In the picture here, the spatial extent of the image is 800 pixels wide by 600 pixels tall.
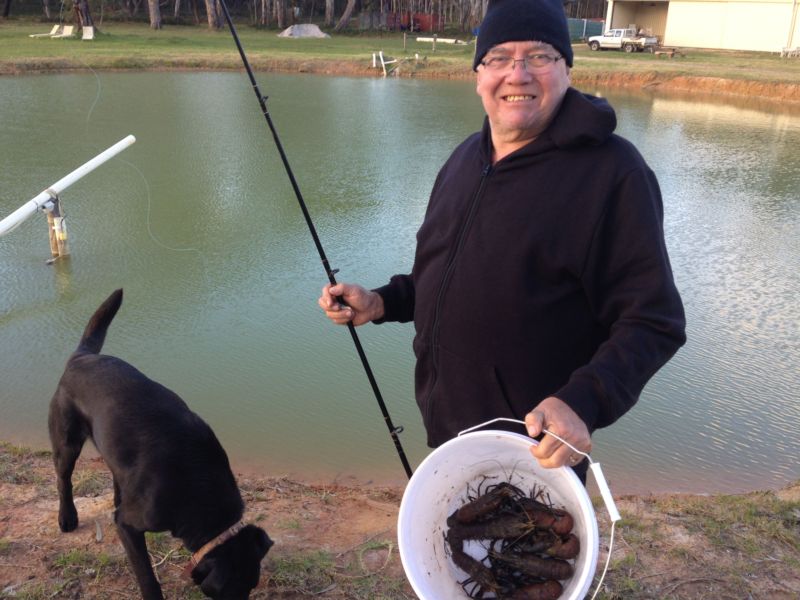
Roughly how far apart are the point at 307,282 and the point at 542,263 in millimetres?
4589

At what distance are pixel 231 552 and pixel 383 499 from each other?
3.94 ft

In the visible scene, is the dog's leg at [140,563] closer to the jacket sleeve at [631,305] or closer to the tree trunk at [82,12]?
the jacket sleeve at [631,305]

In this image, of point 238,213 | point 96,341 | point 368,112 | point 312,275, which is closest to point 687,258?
point 312,275

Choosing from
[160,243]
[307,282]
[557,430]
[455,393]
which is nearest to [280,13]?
[160,243]

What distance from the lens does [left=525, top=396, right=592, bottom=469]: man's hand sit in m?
1.49

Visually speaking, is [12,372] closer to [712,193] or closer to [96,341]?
[96,341]

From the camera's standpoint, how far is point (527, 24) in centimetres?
172

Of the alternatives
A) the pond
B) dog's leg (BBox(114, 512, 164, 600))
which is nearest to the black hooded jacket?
dog's leg (BBox(114, 512, 164, 600))

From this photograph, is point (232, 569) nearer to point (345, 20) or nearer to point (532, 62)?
point (532, 62)

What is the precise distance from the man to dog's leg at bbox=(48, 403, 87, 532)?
1.56 meters

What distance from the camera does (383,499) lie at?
3334 millimetres

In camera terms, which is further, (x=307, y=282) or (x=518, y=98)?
(x=307, y=282)

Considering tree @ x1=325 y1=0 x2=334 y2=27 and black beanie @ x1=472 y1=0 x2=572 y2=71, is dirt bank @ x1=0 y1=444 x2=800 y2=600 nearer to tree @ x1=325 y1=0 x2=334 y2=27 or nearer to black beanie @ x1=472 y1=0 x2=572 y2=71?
black beanie @ x1=472 y1=0 x2=572 y2=71

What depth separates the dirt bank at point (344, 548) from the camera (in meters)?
2.44
